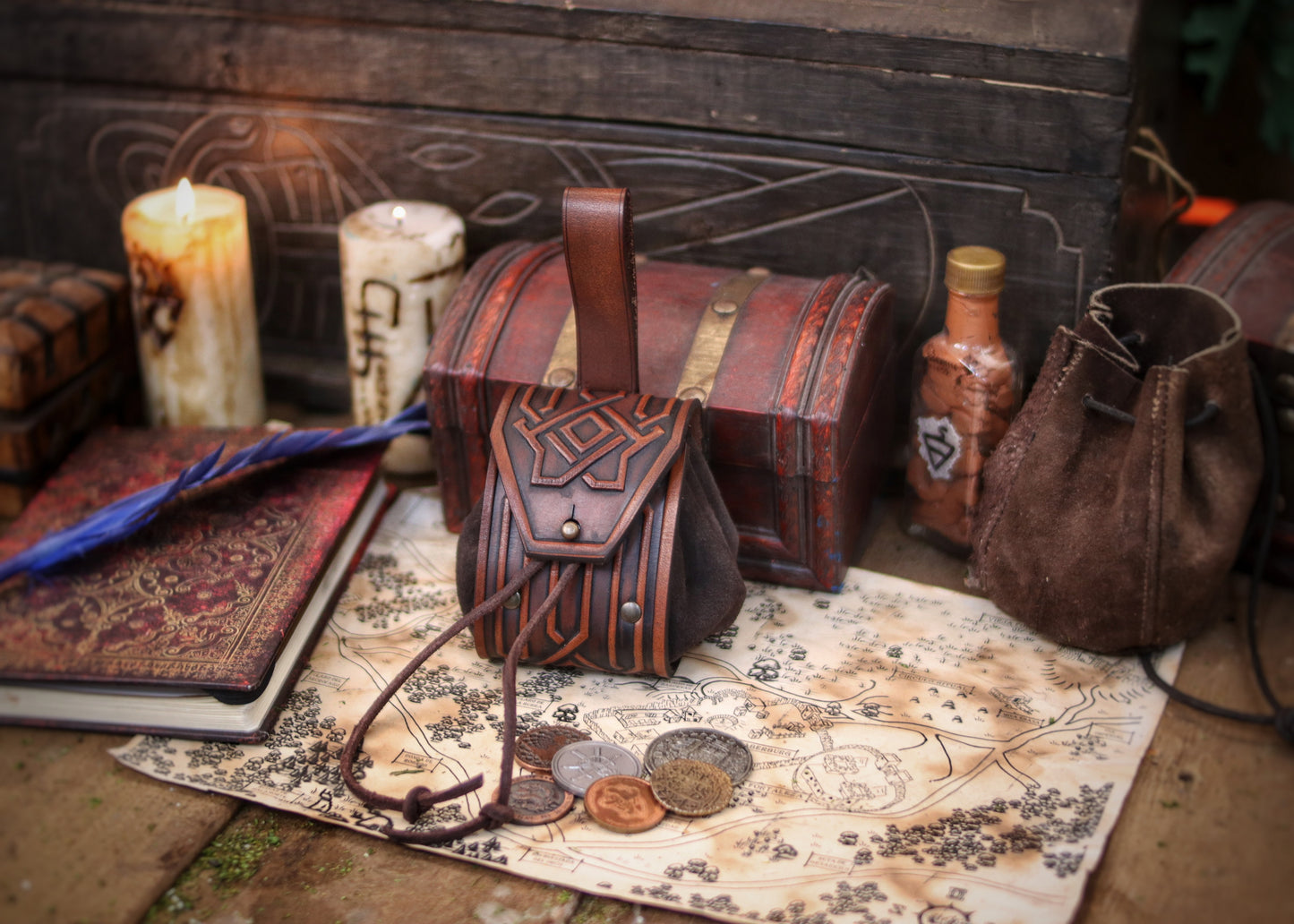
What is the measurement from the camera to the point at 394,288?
160 centimetres

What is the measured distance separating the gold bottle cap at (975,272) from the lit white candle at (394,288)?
65cm

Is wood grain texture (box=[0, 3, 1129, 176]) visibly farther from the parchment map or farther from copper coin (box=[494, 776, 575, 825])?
copper coin (box=[494, 776, 575, 825])

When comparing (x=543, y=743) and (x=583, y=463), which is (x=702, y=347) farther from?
(x=543, y=743)

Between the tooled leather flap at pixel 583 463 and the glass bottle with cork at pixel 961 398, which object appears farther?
the glass bottle with cork at pixel 961 398

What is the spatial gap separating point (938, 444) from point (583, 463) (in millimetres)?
469

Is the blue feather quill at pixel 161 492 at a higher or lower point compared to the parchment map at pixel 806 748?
higher

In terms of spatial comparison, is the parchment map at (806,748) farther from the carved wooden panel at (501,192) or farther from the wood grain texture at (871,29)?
the wood grain texture at (871,29)

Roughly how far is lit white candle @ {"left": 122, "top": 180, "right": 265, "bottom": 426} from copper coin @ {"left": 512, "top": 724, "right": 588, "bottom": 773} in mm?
747

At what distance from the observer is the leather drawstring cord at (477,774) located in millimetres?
1110

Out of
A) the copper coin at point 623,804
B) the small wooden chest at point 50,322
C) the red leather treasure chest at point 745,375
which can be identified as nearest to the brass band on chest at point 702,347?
the red leather treasure chest at point 745,375

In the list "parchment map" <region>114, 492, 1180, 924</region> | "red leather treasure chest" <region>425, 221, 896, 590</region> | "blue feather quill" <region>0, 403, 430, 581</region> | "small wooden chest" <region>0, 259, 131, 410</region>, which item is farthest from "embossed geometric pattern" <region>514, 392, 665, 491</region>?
"small wooden chest" <region>0, 259, 131, 410</region>

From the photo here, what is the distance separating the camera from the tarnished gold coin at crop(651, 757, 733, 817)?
114cm

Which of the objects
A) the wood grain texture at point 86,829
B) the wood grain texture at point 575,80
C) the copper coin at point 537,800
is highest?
the wood grain texture at point 575,80

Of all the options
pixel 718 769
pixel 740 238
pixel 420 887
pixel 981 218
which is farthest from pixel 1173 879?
pixel 740 238
